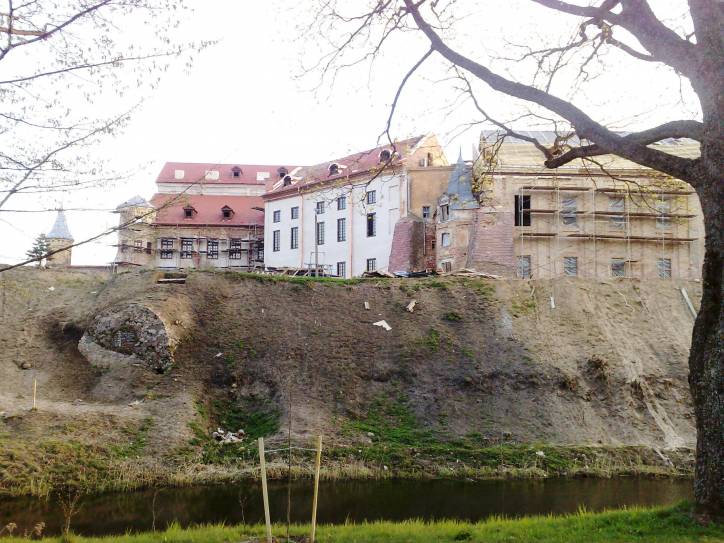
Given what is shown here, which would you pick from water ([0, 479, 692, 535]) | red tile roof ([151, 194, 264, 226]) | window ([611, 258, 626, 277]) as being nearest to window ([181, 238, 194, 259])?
red tile roof ([151, 194, 264, 226])

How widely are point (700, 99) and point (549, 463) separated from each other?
1834 cm

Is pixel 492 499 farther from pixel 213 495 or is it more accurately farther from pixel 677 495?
pixel 213 495

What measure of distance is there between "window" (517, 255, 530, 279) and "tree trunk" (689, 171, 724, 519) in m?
35.2

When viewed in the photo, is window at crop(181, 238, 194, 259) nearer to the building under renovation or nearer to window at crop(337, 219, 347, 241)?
window at crop(337, 219, 347, 241)

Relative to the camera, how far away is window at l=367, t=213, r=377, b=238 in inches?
2152

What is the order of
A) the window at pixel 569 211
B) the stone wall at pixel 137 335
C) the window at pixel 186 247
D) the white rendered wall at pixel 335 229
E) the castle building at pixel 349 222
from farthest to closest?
the window at pixel 186 247
the white rendered wall at pixel 335 229
the castle building at pixel 349 222
the window at pixel 569 211
the stone wall at pixel 137 335

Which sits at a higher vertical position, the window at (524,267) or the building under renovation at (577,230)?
the building under renovation at (577,230)

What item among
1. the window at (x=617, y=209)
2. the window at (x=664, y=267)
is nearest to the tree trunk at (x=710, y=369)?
the window at (x=617, y=209)

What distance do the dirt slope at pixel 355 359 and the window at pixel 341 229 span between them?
1850cm

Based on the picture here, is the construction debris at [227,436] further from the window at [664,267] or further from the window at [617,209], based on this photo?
the window at [664,267]

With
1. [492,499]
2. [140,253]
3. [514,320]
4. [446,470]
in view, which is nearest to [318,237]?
[140,253]

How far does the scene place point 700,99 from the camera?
1129 centimetres

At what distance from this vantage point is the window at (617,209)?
1823 inches

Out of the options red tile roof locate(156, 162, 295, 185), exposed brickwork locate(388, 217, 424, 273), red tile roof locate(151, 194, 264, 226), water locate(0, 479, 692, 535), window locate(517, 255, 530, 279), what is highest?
red tile roof locate(156, 162, 295, 185)
